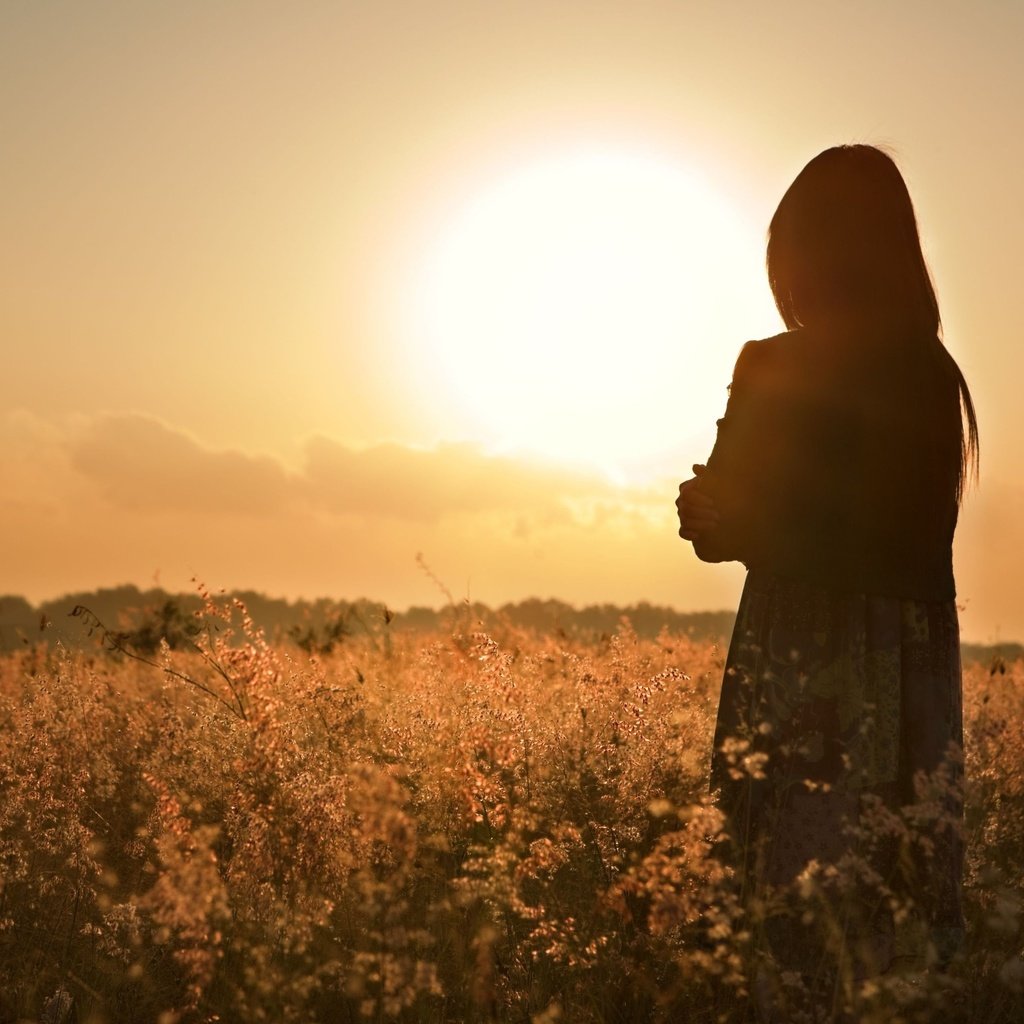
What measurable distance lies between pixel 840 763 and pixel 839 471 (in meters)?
0.80

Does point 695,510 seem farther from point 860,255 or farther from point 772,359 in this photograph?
point 860,255

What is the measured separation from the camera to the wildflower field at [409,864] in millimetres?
2889

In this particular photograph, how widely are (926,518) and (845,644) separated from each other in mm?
423

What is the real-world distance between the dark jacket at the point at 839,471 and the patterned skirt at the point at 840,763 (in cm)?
9

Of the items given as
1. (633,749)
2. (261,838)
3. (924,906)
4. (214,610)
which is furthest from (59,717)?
(924,906)

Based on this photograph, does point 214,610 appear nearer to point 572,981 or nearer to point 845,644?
point 572,981

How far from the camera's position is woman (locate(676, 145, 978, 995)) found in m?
3.11

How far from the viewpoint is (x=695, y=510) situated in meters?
3.19

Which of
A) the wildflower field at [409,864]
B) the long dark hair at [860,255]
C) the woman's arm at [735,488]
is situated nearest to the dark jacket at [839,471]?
the woman's arm at [735,488]

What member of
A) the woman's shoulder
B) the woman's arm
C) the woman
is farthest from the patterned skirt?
the woman's shoulder

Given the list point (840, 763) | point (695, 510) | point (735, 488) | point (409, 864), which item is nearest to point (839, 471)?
point (735, 488)

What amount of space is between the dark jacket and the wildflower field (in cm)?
80

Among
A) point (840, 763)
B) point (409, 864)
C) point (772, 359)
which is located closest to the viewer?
point (409, 864)

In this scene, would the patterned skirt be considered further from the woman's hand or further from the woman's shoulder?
the woman's shoulder
